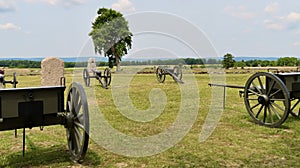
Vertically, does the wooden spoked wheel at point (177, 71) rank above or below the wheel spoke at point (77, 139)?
above

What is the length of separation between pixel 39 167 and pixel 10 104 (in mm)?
793

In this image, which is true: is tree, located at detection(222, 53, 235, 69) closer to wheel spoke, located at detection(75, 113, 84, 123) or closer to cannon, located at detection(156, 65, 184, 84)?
cannon, located at detection(156, 65, 184, 84)

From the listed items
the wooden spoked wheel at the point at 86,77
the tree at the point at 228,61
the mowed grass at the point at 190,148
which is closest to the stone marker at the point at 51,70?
the wooden spoked wheel at the point at 86,77

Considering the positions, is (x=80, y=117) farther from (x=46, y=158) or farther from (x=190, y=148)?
(x=190, y=148)

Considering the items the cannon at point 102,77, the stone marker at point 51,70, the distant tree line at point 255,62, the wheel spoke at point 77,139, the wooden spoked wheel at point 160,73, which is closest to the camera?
the wheel spoke at point 77,139

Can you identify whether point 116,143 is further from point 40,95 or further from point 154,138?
point 40,95

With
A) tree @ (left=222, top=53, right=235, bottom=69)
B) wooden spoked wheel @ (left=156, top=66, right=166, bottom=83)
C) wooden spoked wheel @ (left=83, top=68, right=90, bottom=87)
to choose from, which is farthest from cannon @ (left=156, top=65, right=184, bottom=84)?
tree @ (left=222, top=53, right=235, bottom=69)

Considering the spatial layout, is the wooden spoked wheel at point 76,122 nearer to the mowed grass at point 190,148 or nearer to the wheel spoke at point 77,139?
the wheel spoke at point 77,139

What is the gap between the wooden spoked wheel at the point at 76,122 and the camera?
3.48 metres

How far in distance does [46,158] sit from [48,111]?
2.13 feet

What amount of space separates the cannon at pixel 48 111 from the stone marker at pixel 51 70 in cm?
721

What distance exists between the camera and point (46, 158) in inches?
154

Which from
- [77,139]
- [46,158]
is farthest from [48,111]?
[46,158]

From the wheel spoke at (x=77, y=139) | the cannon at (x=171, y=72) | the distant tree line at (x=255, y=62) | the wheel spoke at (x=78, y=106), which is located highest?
the distant tree line at (x=255, y=62)
